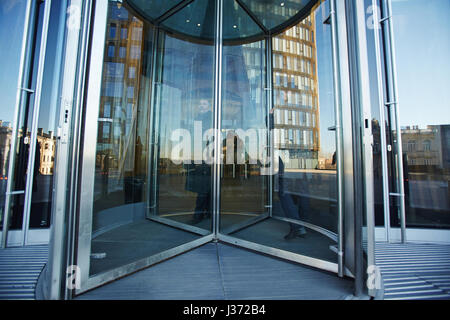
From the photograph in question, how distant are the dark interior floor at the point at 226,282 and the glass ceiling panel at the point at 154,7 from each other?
3.48 metres

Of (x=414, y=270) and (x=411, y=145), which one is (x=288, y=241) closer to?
(x=414, y=270)

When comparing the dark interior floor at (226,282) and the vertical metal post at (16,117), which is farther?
the vertical metal post at (16,117)

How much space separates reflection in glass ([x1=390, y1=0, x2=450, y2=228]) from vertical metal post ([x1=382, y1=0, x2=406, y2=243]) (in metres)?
0.06

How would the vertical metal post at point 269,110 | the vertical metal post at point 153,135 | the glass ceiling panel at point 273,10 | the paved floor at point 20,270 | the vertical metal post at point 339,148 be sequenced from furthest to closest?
the vertical metal post at point 269,110
the glass ceiling panel at point 273,10
the vertical metal post at point 153,135
the vertical metal post at point 339,148
the paved floor at point 20,270

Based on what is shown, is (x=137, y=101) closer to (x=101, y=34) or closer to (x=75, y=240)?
(x=101, y=34)

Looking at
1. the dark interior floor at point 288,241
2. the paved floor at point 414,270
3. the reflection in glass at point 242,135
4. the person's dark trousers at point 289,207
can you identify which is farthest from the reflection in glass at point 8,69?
the paved floor at point 414,270

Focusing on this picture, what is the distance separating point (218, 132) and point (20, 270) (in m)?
2.39

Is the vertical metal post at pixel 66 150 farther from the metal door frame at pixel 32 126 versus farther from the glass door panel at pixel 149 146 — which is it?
the metal door frame at pixel 32 126

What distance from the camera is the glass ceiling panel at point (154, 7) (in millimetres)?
3192

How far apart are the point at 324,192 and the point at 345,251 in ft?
2.92

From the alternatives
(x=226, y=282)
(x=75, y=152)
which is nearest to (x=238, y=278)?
(x=226, y=282)

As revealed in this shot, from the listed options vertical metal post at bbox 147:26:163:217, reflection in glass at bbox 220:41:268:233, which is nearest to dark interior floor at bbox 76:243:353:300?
reflection in glass at bbox 220:41:268:233

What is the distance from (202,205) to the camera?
2930mm
